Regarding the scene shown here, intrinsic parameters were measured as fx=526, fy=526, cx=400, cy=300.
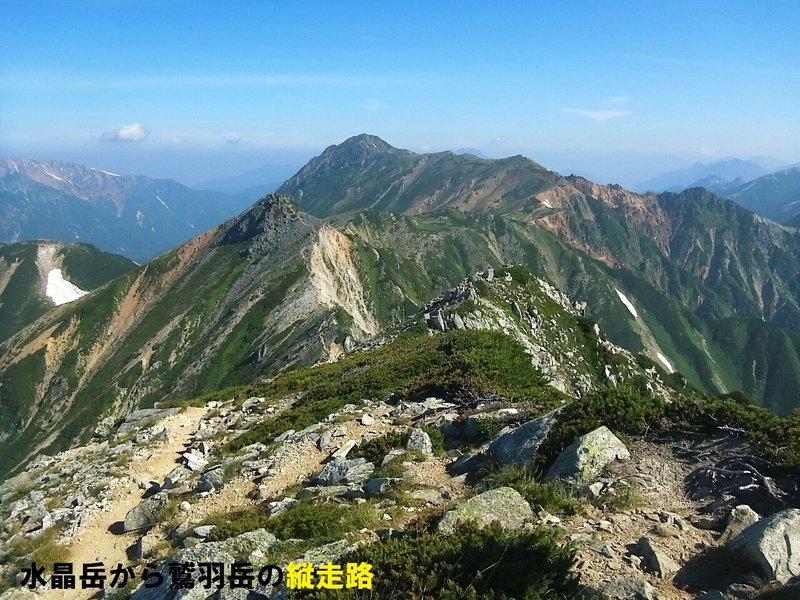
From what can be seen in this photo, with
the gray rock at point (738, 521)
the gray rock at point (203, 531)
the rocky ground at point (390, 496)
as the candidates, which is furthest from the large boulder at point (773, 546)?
the gray rock at point (203, 531)

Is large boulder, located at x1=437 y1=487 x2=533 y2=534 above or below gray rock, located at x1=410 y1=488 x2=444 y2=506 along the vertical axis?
above

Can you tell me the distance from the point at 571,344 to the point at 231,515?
55747 mm

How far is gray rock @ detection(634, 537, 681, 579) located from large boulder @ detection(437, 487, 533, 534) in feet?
7.38

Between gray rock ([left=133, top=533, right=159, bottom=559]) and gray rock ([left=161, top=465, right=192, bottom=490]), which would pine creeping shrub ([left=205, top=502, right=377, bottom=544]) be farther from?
gray rock ([left=161, top=465, right=192, bottom=490])

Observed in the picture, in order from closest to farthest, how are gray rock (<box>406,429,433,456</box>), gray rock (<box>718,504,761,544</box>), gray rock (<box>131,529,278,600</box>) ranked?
1. gray rock (<box>718,504,761,544</box>)
2. gray rock (<box>131,529,278,600</box>)
3. gray rock (<box>406,429,433,456</box>)

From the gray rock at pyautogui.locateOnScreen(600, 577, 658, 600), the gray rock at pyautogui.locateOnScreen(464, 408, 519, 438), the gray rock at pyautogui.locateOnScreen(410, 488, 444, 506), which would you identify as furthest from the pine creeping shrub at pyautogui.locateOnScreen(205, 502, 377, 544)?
the gray rock at pyautogui.locateOnScreen(464, 408, 519, 438)

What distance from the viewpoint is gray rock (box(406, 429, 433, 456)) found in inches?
683

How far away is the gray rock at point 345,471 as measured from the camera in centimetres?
1608

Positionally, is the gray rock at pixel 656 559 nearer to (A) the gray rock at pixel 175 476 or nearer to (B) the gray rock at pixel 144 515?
(B) the gray rock at pixel 144 515

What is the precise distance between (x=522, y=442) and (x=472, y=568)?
661cm

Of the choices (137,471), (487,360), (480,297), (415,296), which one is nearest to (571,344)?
(480,297)

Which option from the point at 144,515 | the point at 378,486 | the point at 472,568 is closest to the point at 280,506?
the point at 378,486

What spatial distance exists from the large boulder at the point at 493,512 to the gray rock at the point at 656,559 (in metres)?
2.25

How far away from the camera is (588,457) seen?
13070mm
